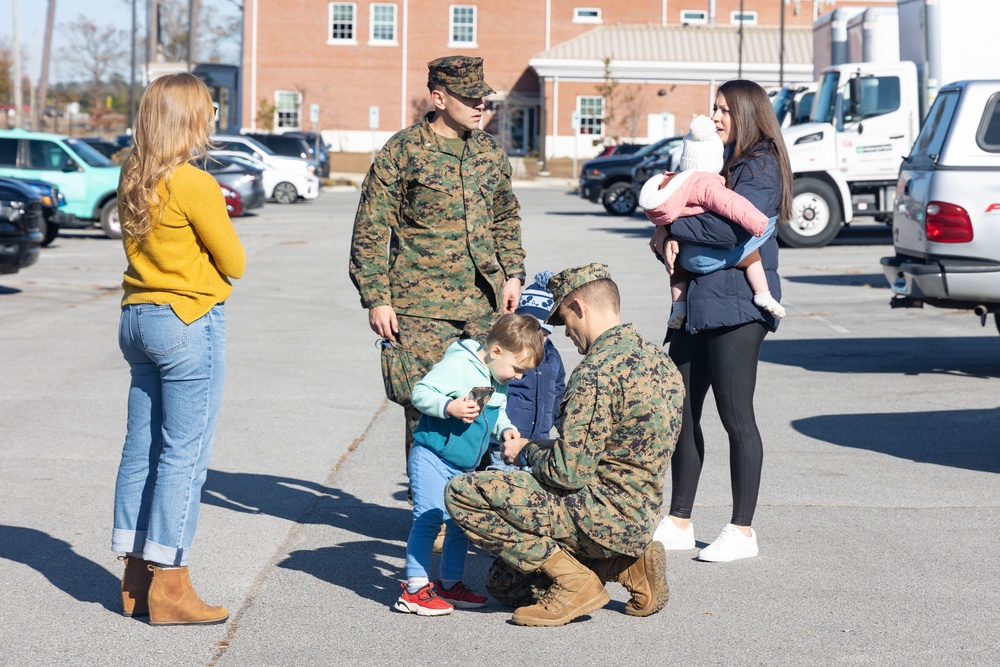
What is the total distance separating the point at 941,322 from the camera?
13578mm

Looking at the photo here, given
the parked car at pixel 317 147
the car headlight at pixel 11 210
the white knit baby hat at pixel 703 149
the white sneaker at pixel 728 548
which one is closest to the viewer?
the white knit baby hat at pixel 703 149

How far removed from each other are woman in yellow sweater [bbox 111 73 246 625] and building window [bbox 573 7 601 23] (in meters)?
61.5

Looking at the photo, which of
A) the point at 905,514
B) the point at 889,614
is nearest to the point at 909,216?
the point at 905,514

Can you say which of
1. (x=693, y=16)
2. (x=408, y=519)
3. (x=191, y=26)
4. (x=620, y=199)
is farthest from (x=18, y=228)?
(x=693, y=16)

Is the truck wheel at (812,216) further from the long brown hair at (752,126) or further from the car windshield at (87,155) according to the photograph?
the long brown hair at (752,126)

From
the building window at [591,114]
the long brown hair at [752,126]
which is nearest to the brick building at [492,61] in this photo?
the building window at [591,114]

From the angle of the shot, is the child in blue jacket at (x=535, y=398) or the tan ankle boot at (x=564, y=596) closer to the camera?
the tan ankle boot at (x=564, y=596)

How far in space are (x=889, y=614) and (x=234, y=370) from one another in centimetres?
687

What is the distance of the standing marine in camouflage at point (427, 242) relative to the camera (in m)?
5.48

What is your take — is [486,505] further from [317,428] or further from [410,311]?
[317,428]

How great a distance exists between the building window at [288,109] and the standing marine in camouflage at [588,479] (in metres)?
60.4

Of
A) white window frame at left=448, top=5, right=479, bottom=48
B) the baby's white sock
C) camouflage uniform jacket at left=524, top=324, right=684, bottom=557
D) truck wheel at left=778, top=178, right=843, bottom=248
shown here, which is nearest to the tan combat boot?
camouflage uniform jacket at left=524, top=324, right=684, bottom=557

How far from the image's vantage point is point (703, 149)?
543 cm

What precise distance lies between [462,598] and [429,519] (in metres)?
0.36
